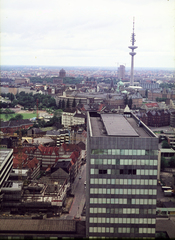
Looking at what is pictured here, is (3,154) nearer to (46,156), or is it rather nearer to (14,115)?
(46,156)

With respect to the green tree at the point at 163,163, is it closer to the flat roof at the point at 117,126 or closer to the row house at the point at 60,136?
the row house at the point at 60,136

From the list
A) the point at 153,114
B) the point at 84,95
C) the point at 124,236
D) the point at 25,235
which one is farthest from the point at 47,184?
the point at 84,95

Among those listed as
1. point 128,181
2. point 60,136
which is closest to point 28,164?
point 60,136

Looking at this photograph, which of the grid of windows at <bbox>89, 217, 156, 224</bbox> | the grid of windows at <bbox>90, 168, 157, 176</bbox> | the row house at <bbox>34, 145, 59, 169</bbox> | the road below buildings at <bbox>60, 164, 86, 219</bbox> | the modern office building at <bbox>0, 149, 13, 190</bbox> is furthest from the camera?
the row house at <bbox>34, 145, 59, 169</bbox>

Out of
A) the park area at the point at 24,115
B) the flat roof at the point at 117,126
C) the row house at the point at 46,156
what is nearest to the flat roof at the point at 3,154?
the row house at the point at 46,156

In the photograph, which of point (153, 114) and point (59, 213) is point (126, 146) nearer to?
point (59, 213)

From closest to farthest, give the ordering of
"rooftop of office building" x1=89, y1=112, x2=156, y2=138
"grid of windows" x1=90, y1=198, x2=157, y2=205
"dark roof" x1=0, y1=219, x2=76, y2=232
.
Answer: "grid of windows" x1=90, y1=198, x2=157, y2=205
"rooftop of office building" x1=89, y1=112, x2=156, y2=138
"dark roof" x1=0, y1=219, x2=76, y2=232

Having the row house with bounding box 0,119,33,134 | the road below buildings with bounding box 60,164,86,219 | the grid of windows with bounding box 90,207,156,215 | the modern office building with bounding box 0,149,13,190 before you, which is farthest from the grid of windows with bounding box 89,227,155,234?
the row house with bounding box 0,119,33,134

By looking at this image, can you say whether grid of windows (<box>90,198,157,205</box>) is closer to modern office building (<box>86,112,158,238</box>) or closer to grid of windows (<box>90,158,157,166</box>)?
modern office building (<box>86,112,158,238</box>)
